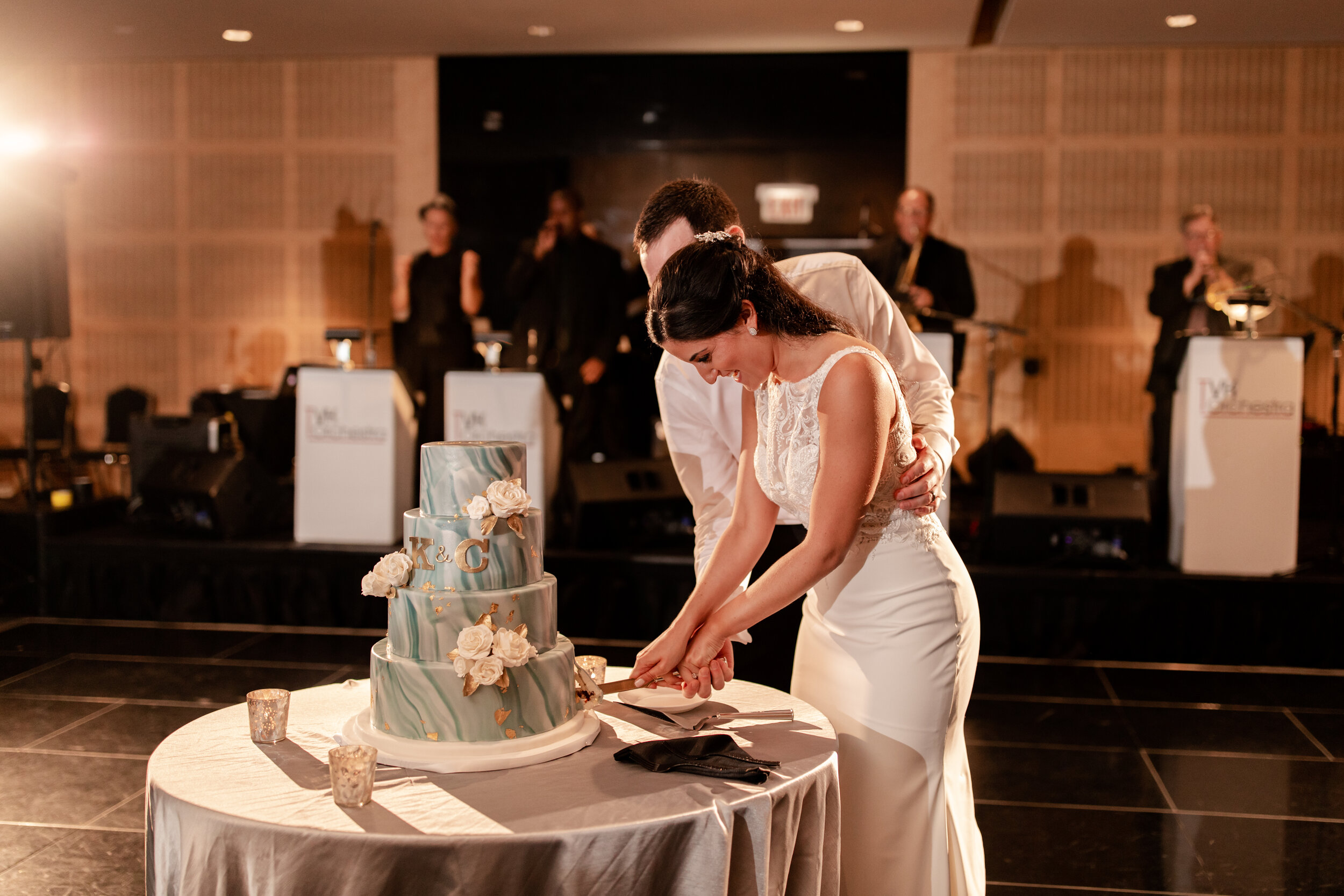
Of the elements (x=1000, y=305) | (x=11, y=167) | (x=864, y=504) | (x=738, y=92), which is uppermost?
(x=738, y=92)

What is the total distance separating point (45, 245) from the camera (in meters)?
6.65

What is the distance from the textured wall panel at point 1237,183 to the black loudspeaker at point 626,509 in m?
4.78

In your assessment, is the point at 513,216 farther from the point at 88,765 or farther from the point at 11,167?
the point at 88,765

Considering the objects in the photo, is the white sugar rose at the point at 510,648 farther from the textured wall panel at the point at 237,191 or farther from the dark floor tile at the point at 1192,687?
the textured wall panel at the point at 237,191

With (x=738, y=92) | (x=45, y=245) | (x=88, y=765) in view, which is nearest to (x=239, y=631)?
(x=88, y=765)

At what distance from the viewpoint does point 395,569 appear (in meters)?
1.73

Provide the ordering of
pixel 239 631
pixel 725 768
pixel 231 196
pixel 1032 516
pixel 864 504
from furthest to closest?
pixel 231 196
pixel 239 631
pixel 1032 516
pixel 864 504
pixel 725 768

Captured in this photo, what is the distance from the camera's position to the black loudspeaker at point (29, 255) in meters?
6.58

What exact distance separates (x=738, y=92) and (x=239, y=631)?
17.0ft

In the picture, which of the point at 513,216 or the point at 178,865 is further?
the point at 513,216

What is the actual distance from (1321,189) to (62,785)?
8381 mm

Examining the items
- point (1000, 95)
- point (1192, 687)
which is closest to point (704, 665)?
point (1192, 687)

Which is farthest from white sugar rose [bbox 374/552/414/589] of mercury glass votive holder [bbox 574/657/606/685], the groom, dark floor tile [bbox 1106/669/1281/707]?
dark floor tile [bbox 1106/669/1281/707]

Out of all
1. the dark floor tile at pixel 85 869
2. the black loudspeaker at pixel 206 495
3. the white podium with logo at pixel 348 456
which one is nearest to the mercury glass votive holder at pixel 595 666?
the dark floor tile at pixel 85 869
